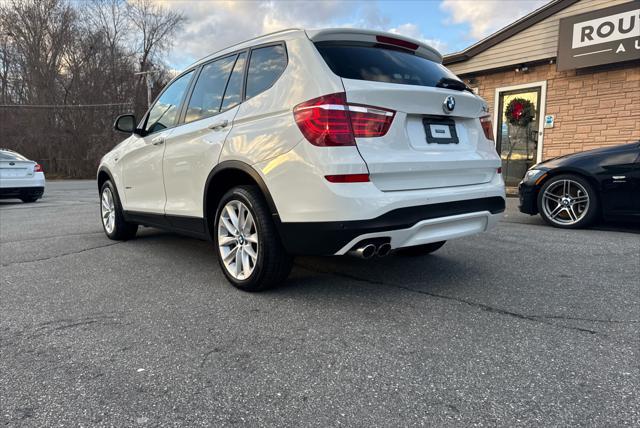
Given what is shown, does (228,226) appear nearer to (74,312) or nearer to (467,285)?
(74,312)

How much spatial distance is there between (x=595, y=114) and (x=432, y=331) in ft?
30.9

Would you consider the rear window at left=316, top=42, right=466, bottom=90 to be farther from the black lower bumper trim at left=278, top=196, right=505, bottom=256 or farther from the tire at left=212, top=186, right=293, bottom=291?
the tire at left=212, top=186, right=293, bottom=291

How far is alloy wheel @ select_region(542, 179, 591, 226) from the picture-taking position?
5723mm

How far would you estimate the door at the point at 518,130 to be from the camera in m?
10.8

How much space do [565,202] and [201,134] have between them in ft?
15.6

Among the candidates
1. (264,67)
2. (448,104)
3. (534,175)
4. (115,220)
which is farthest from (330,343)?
(534,175)

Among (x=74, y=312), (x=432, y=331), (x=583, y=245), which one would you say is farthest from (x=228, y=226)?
(x=583, y=245)

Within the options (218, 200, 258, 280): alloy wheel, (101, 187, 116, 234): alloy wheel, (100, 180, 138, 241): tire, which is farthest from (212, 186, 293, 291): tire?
(101, 187, 116, 234): alloy wheel

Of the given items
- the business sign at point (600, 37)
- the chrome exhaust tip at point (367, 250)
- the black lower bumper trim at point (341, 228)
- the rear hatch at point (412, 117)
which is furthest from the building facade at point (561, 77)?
the chrome exhaust tip at point (367, 250)

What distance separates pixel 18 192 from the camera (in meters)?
10.6

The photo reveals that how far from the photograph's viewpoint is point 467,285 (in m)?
3.38

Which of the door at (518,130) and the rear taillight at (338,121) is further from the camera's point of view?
the door at (518,130)

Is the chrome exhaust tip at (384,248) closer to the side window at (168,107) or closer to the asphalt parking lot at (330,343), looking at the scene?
the asphalt parking lot at (330,343)

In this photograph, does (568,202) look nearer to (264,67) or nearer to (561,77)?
(264,67)
